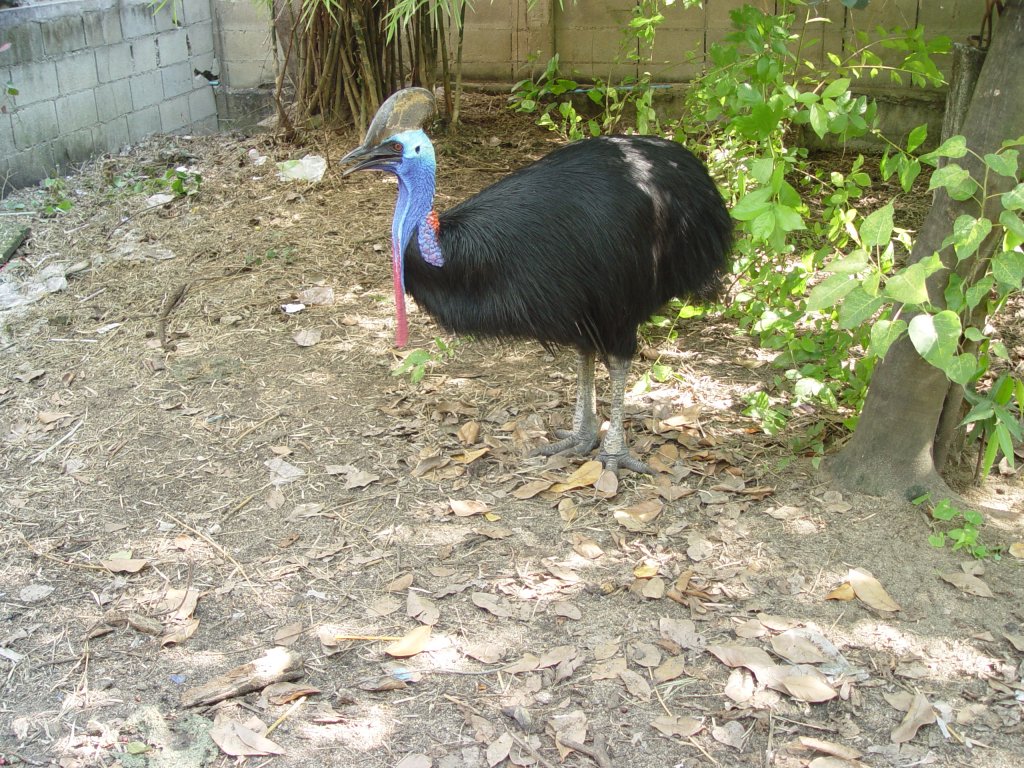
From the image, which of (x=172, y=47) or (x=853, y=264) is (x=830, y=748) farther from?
(x=172, y=47)

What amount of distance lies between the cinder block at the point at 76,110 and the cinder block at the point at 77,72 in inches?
1.9

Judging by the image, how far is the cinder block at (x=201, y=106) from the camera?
296 inches

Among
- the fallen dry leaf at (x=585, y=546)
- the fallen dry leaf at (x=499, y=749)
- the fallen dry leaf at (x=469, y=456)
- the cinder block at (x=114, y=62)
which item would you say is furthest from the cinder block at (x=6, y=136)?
the fallen dry leaf at (x=499, y=749)

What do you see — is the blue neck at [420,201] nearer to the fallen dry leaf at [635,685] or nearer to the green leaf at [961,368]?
the fallen dry leaf at [635,685]

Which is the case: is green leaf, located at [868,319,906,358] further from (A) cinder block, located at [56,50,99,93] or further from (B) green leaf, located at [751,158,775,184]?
(A) cinder block, located at [56,50,99,93]

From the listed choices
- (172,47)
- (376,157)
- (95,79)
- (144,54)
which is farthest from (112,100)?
(376,157)

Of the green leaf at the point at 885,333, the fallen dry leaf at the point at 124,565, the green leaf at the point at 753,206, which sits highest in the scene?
the green leaf at the point at 753,206

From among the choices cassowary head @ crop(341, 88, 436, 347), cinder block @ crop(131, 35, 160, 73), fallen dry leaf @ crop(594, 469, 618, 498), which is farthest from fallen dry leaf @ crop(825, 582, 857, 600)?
cinder block @ crop(131, 35, 160, 73)

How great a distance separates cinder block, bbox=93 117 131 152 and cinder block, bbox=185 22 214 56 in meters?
0.85

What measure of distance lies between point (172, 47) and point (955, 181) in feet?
20.2

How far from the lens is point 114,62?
6.82 m

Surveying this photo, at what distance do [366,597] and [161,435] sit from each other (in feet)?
4.32

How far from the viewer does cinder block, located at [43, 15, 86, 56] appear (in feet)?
20.5

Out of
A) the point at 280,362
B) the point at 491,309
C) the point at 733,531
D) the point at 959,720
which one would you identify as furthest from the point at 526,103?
the point at 959,720
